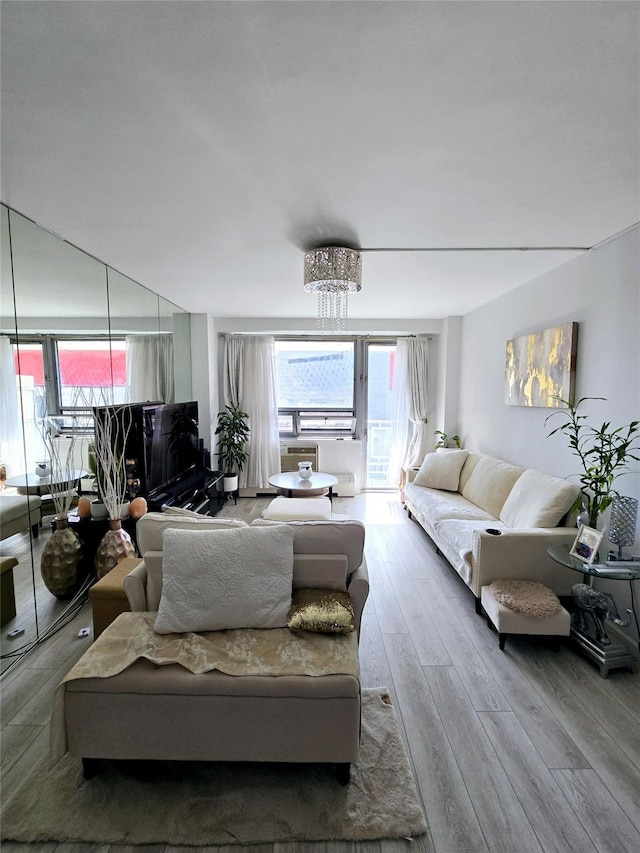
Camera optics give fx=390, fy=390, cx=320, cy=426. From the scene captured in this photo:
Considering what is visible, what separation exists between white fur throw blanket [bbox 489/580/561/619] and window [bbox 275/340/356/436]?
3.53 m

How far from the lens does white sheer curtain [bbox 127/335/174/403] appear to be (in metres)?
3.41

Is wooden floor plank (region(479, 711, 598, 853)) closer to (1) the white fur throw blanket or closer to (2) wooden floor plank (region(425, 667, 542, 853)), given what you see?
(2) wooden floor plank (region(425, 667, 542, 853))

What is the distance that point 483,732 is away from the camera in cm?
175

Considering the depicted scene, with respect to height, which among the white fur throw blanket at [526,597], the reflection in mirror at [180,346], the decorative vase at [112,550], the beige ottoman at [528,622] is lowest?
the beige ottoman at [528,622]

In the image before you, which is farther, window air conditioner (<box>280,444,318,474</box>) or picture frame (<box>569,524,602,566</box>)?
window air conditioner (<box>280,444,318,474</box>)

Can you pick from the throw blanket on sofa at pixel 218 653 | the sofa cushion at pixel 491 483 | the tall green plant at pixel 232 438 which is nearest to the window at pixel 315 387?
the tall green plant at pixel 232 438

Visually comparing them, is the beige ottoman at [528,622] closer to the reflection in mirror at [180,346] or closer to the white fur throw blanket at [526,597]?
the white fur throw blanket at [526,597]

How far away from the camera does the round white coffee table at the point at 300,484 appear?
4290mm

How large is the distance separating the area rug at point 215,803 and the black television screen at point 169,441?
220cm

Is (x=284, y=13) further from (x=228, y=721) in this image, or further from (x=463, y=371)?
(x=463, y=371)

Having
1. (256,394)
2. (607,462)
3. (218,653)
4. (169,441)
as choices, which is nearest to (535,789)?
(218,653)

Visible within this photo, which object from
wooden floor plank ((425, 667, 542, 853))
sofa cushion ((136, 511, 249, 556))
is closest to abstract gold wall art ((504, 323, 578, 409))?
wooden floor plank ((425, 667, 542, 853))

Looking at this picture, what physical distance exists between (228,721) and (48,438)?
1976 mm

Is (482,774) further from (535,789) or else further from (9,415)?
(9,415)
